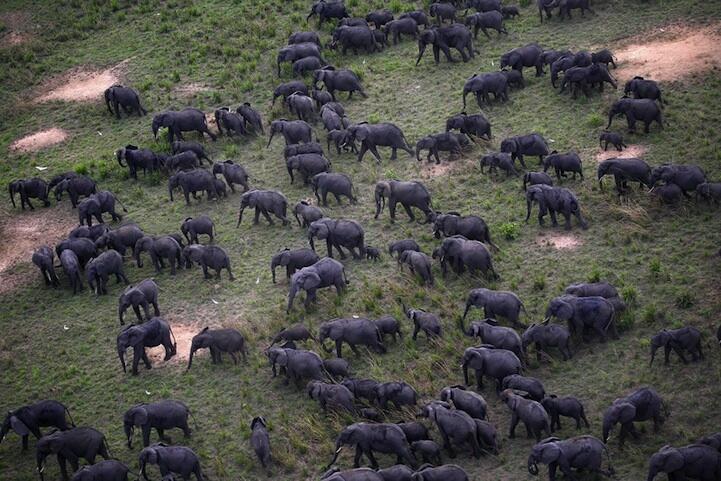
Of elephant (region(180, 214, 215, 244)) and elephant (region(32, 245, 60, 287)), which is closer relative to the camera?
elephant (region(32, 245, 60, 287))

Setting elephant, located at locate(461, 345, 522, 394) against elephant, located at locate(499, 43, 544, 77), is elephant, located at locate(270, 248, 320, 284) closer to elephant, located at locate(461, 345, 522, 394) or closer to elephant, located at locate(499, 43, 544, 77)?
elephant, located at locate(461, 345, 522, 394)

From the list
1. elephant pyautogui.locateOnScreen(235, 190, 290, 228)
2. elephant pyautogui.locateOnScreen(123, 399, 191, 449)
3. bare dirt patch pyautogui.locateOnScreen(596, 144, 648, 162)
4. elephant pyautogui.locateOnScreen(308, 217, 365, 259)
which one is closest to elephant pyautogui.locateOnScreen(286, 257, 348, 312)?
Result: elephant pyautogui.locateOnScreen(308, 217, 365, 259)

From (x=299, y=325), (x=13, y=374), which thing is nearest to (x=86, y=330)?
(x=13, y=374)

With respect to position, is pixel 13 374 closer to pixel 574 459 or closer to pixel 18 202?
pixel 18 202

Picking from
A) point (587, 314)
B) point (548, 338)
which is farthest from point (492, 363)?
point (587, 314)

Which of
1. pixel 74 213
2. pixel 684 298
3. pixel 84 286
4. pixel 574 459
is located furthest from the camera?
pixel 74 213

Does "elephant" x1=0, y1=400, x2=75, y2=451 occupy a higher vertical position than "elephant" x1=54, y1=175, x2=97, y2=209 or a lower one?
lower

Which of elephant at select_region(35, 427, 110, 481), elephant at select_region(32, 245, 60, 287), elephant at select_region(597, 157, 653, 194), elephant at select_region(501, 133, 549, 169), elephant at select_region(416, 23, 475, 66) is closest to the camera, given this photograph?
elephant at select_region(35, 427, 110, 481)
